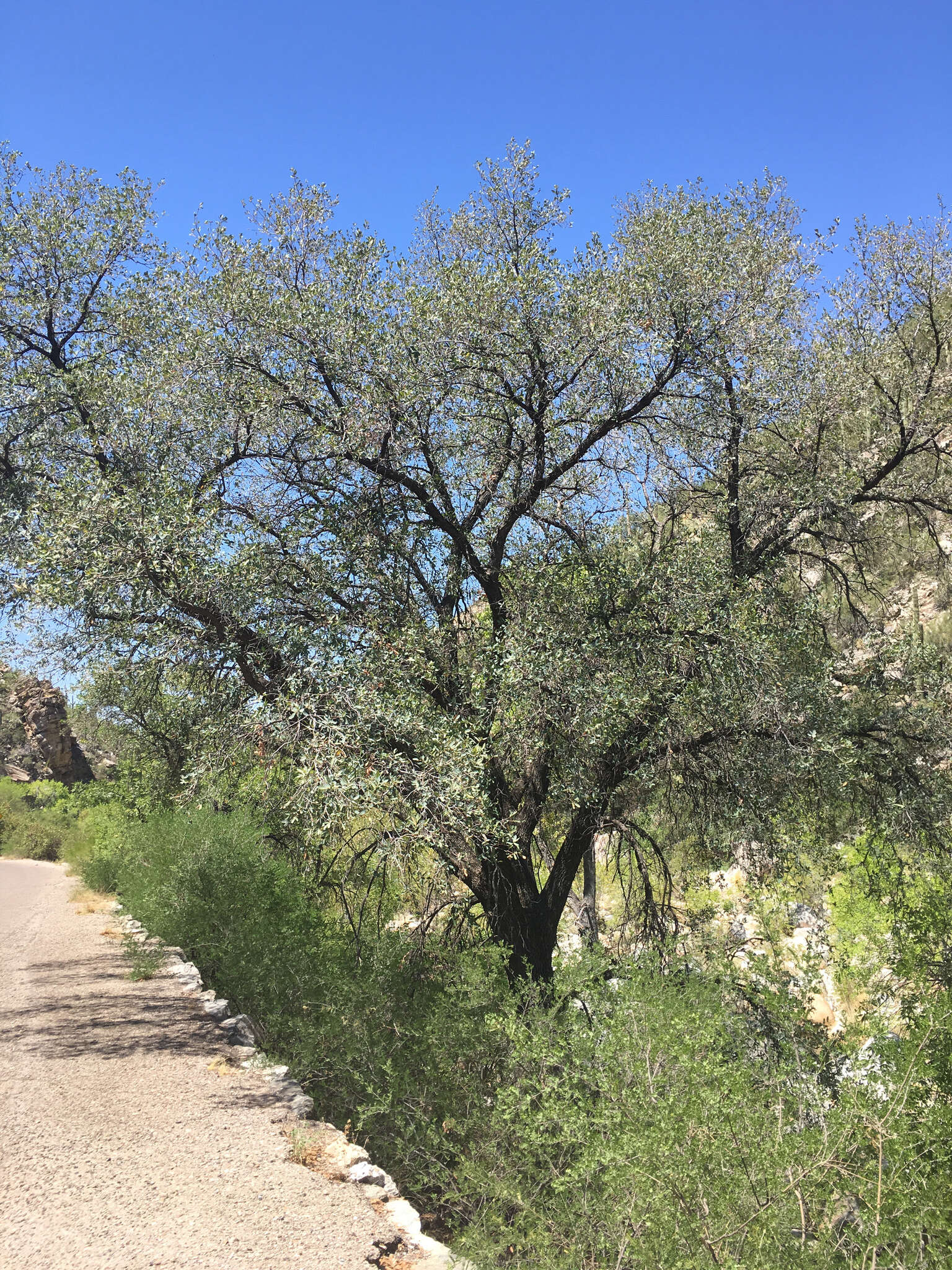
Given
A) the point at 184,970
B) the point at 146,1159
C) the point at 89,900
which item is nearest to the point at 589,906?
the point at 184,970

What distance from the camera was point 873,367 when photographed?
919 cm

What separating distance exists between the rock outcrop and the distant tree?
51.1 meters

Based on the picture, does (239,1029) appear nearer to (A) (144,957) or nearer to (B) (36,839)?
(A) (144,957)

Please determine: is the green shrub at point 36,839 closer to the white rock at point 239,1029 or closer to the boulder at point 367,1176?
the white rock at point 239,1029

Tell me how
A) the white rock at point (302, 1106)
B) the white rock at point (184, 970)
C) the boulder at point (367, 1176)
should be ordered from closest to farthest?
the boulder at point (367, 1176) → the white rock at point (302, 1106) → the white rock at point (184, 970)

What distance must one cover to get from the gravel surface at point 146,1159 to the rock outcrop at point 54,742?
50481 mm

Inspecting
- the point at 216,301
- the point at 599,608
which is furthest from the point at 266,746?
the point at 216,301

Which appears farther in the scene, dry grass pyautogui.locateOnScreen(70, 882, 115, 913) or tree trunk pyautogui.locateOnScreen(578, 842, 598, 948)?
dry grass pyautogui.locateOnScreen(70, 882, 115, 913)

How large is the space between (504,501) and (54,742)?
180ft

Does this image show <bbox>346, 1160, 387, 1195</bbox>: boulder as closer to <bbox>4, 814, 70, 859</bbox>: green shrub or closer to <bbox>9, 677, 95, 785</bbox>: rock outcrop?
<bbox>4, 814, 70, 859</bbox>: green shrub

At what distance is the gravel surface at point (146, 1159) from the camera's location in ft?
14.0

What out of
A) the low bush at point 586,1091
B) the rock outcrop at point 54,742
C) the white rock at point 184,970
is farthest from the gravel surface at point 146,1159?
the rock outcrop at point 54,742

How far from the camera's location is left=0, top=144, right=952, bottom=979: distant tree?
24.0ft

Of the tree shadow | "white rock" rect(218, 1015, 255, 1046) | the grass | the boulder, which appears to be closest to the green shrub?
the grass
